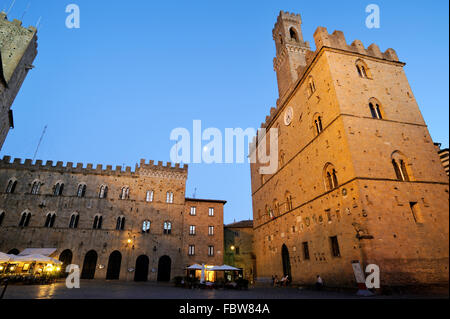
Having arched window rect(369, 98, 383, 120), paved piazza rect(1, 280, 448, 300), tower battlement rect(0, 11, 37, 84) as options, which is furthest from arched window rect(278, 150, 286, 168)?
tower battlement rect(0, 11, 37, 84)

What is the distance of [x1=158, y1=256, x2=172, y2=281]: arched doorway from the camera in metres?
26.8

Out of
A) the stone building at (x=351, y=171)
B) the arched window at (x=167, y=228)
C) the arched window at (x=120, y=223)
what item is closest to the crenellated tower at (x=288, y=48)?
the stone building at (x=351, y=171)

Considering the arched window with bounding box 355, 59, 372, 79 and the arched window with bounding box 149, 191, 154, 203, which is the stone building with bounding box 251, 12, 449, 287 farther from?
the arched window with bounding box 149, 191, 154, 203

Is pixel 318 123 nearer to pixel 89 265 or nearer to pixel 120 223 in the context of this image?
pixel 120 223

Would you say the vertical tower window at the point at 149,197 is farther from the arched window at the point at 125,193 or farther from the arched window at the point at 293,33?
the arched window at the point at 293,33

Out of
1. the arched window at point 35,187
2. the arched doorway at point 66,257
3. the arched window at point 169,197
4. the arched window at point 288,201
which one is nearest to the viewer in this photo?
the arched window at point 288,201

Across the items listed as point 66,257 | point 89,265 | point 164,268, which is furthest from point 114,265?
point 164,268

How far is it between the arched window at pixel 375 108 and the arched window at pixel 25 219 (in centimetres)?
3456

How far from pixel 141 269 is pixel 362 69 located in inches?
1149

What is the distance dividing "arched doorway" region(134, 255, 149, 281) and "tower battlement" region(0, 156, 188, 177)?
Answer: 406 inches

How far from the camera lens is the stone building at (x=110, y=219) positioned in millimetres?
25328
